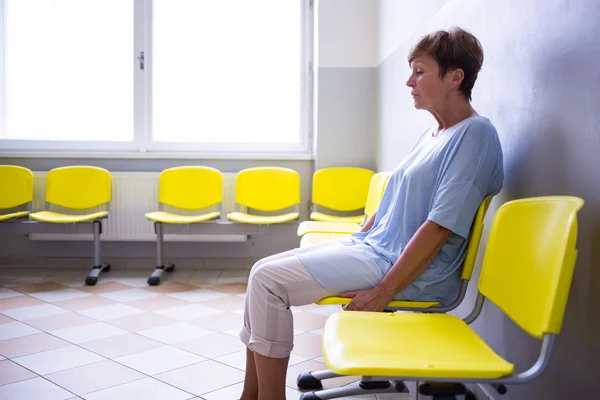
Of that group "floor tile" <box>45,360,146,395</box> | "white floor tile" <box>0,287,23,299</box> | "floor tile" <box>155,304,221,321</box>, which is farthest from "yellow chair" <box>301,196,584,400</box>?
"white floor tile" <box>0,287,23,299</box>

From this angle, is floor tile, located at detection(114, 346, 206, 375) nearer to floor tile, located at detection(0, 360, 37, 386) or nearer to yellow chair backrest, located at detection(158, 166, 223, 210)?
floor tile, located at detection(0, 360, 37, 386)

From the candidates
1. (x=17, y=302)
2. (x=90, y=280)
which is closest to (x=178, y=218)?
(x=90, y=280)

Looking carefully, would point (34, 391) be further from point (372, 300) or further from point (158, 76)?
point (158, 76)

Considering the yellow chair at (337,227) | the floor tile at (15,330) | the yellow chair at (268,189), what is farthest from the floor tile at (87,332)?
the yellow chair at (268,189)

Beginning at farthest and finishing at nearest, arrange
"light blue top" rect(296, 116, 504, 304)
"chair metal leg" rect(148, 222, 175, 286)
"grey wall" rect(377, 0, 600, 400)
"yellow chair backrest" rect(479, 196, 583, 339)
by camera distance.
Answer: "chair metal leg" rect(148, 222, 175, 286) < "light blue top" rect(296, 116, 504, 304) < "grey wall" rect(377, 0, 600, 400) < "yellow chair backrest" rect(479, 196, 583, 339)

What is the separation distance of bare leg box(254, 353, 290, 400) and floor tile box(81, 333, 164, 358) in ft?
3.88

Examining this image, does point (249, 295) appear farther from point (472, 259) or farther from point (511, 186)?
point (511, 186)

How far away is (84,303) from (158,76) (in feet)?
7.30

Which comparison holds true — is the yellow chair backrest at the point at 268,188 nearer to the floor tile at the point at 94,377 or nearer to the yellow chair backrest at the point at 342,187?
the yellow chair backrest at the point at 342,187

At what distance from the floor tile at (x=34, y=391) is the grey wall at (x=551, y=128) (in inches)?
62.0

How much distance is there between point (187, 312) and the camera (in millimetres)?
3232

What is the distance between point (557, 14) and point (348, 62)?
3138mm

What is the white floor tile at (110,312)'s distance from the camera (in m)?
3.13

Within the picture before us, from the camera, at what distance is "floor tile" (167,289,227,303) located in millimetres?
3553
